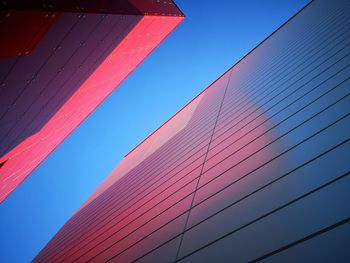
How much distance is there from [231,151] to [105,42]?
527 cm

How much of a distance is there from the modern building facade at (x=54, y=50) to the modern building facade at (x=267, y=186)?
3.29 meters

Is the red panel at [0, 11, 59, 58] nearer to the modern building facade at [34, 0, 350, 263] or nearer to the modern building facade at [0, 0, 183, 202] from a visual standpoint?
the modern building facade at [0, 0, 183, 202]

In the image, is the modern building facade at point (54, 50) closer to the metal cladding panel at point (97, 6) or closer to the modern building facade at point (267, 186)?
the metal cladding panel at point (97, 6)

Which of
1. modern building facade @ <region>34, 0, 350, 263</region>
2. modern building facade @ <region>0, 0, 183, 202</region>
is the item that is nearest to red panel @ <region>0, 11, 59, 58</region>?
modern building facade @ <region>0, 0, 183, 202</region>

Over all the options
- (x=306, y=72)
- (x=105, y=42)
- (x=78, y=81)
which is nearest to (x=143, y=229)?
(x=306, y=72)

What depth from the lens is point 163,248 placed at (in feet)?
10.5

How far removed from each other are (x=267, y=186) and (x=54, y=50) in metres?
4.96

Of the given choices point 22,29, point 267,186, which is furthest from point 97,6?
point 267,186

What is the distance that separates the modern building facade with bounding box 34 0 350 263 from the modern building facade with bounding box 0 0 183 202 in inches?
129

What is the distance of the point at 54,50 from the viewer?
5.86m

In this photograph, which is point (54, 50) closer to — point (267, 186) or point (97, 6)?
point (97, 6)

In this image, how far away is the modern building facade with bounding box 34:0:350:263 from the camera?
1955 millimetres

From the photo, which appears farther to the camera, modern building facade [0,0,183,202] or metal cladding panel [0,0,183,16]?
modern building facade [0,0,183,202]

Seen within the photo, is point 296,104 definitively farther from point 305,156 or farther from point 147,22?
point 147,22
